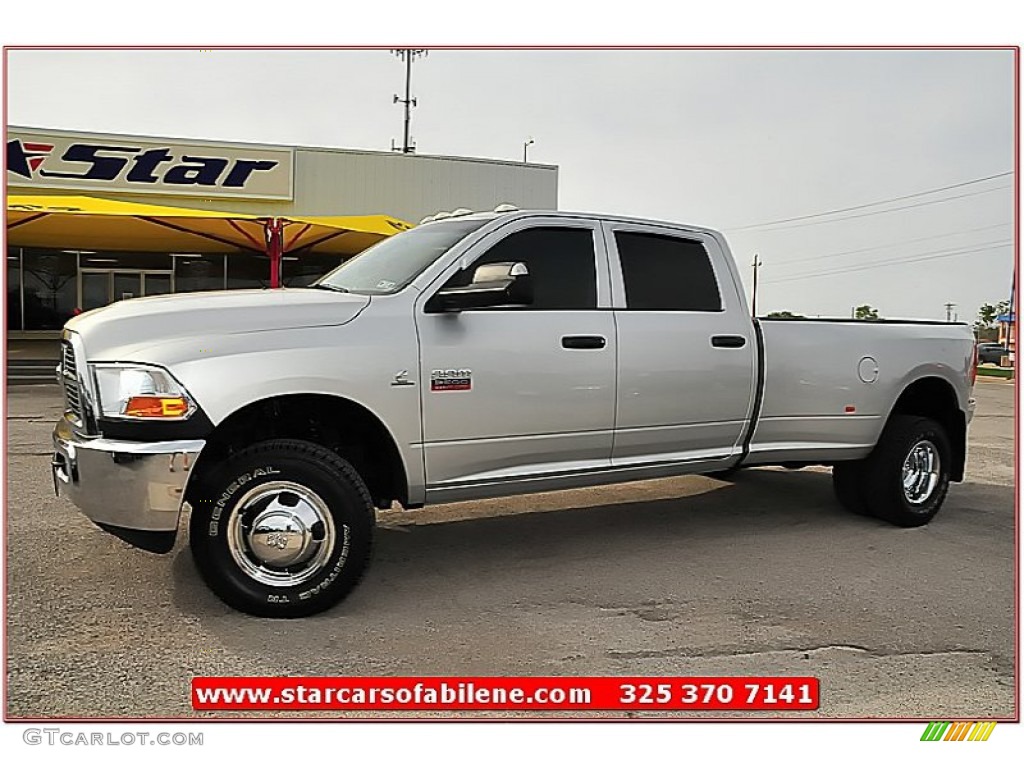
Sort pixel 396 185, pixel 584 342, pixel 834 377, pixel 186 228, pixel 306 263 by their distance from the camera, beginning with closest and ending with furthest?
pixel 584 342 < pixel 834 377 < pixel 396 185 < pixel 186 228 < pixel 306 263

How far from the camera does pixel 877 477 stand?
20.1 ft

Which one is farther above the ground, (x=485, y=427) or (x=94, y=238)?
(x=94, y=238)

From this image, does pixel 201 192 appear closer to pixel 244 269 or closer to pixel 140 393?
pixel 244 269

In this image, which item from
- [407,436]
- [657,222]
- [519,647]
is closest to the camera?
[519,647]

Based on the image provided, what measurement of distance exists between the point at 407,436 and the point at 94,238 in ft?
43.6

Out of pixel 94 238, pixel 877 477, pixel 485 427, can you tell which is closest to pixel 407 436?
pixel 485 427

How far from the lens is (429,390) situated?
173 inches

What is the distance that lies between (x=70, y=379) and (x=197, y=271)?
13.7 meters

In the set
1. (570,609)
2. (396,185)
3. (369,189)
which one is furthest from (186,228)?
(570,609)

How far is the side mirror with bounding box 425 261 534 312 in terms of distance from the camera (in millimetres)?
4371

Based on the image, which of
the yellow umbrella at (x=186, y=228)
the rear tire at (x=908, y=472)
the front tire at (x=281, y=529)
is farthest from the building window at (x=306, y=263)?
the front tire at (x=281, y=529)

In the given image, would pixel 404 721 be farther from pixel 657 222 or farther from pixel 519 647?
pixel 657 222

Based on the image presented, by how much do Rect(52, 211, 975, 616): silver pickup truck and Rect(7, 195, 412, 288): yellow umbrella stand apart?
7.28m

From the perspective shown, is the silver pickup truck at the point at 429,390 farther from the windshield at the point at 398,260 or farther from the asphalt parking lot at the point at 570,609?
the asphalt parking lot at the point at 570,609
